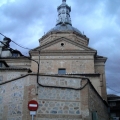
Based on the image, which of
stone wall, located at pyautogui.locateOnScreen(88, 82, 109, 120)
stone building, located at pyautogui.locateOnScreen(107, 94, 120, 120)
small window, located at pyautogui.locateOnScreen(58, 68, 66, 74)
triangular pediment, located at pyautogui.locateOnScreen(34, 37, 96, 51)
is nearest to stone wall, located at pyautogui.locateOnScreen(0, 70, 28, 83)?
small window, located at pyautogui.locateOnScreen(58, 68, 66, 74)

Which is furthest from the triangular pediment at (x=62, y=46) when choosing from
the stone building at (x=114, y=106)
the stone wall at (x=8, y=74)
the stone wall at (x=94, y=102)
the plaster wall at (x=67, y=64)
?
the stone wall at (x=94, y=102)

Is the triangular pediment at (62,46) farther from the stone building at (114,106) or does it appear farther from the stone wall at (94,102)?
the stone wall at (94,102)

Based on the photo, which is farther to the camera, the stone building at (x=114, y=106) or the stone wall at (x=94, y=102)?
the stone building at (x=114, y=106)

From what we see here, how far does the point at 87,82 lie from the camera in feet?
33.9

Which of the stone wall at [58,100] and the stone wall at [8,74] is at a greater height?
the stone wall at [8,74]

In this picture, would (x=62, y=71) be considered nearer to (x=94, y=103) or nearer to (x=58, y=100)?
(x=94, y=103)

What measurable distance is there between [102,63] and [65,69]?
5.33 m

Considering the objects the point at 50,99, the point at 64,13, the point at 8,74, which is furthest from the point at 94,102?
the point at 64,13

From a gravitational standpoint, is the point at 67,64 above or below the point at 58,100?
above

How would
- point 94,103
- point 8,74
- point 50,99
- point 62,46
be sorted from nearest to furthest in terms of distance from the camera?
point 50,99, point 94,103, point 8,74, point 62,46

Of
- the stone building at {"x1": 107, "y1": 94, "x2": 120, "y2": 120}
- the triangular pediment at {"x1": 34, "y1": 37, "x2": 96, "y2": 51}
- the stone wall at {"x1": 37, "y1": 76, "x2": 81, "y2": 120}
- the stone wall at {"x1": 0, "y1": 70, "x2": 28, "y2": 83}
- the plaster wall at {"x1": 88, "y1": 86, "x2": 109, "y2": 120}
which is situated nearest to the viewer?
the stone wall at {"x1": 37, "y1": 76, "x2": 81, "y2": 120}

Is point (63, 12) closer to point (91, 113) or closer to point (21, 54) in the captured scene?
point (21, 54)

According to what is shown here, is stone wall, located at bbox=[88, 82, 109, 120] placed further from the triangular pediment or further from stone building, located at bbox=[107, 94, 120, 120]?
stone building, located at bbox=[107, 94, 120, 120]

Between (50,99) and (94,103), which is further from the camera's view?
(94,103)
